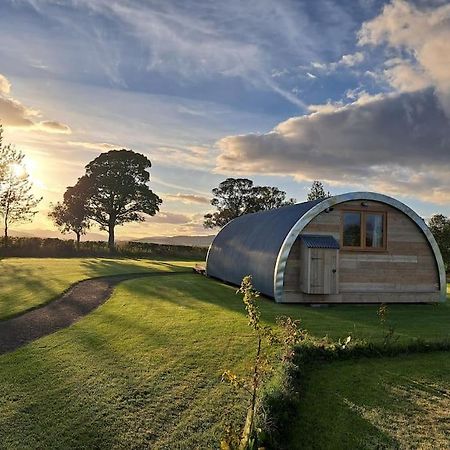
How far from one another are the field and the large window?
4504mm

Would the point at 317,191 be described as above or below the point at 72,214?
above

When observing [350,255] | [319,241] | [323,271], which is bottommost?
[323,271]

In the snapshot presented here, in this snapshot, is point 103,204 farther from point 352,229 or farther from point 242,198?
point 352,229

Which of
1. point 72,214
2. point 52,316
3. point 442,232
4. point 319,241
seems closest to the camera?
point 52,316

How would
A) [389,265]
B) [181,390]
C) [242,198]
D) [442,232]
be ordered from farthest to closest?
[242,198], [442,232], [389,265], [181,390]

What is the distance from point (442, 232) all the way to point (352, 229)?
1958 cm

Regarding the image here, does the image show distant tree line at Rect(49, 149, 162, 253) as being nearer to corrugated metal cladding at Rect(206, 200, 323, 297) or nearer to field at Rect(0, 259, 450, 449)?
corrugated metal cladding at Rect(206, 200, 323, 297)

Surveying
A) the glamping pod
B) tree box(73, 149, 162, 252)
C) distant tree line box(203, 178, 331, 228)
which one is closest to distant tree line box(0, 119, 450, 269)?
tree box(73, 149, 162, 252)

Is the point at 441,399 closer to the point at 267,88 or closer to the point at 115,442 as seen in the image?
the point at 115,442

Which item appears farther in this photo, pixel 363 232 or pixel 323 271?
pixel 363 232

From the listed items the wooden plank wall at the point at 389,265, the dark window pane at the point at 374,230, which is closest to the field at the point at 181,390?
the wooden plank wall at the point at 389,265

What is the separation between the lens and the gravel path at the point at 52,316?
9.05m

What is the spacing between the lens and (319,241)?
1385cm

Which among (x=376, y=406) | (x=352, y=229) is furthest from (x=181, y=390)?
(x=352, y=229)
